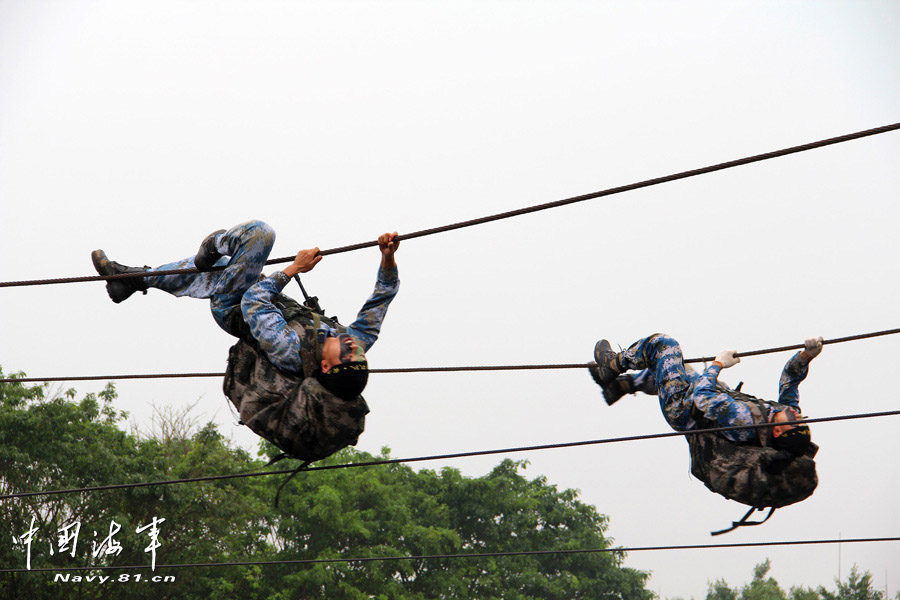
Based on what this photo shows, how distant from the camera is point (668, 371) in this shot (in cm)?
642

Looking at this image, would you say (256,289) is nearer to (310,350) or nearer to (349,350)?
(310,350)

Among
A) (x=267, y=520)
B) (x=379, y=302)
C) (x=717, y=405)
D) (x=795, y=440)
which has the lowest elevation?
(x=795, y=440)

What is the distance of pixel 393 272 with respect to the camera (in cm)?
589

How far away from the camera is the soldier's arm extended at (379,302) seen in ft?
18.9

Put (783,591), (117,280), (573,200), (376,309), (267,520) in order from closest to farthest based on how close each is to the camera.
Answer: (573,200)
(376,309)
(117,280)
(267,520)
(783,591)

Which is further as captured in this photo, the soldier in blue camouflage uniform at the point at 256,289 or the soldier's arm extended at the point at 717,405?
the soldier's arm extended at the point at 717,405

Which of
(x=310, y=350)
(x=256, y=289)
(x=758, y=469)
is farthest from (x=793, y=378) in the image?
(x=256, y=289)

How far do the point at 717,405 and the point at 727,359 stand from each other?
1.29ft

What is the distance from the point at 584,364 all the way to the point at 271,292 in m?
2.34

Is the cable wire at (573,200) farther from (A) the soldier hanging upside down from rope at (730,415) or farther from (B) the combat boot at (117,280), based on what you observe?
(A) the soldier hanging upside down from rope at (730,415)

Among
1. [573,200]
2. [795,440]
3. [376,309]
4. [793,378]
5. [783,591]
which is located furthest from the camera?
[783,591]

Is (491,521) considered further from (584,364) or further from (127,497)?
(584,364)

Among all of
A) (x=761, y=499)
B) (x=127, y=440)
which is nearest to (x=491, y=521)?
(x=127, y=440)

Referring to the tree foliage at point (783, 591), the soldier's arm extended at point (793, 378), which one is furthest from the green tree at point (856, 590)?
the soldier's arm extended at point (793, 378)
